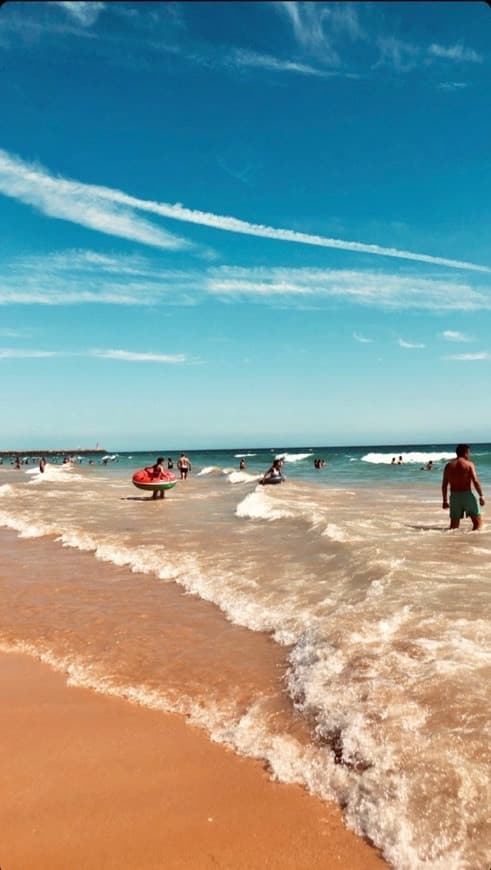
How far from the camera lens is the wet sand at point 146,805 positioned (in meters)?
2.88

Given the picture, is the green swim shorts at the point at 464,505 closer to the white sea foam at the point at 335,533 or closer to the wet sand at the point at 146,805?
Result: the white sea foam at the point at 335,533

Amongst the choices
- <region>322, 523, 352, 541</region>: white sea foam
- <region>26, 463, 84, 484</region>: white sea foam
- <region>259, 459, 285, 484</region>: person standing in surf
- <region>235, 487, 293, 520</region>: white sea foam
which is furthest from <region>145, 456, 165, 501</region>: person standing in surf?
<region>26, 463, 84, 484</region>: white sea foam

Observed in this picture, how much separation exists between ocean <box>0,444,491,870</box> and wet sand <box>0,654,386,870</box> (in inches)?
7.6

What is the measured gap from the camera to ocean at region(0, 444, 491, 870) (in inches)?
132

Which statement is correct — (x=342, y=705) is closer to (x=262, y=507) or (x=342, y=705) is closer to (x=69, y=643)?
(x=69, y=643)

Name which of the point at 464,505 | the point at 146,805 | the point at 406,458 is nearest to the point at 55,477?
the point at 464,505

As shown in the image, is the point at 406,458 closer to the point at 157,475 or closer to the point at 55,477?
the point at 55,477

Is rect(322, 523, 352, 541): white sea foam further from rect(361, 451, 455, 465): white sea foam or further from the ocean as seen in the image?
rect(361, 451, 455, 465): white sea foam

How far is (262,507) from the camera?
59.9 feet

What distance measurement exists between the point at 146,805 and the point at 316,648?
8.77 ft

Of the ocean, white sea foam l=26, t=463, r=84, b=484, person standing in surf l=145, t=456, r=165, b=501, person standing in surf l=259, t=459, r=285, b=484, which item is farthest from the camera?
white sea foam l=26, t=463, r=84, b=484

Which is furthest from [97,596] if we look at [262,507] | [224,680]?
[262,507]

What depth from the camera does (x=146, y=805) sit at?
330cm

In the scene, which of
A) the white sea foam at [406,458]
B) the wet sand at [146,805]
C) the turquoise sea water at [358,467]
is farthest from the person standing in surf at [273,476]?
the white sea foam at [406,458]
